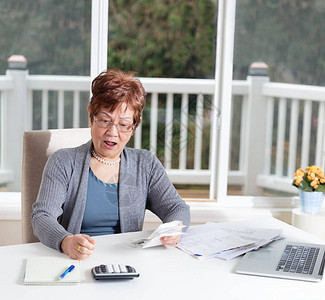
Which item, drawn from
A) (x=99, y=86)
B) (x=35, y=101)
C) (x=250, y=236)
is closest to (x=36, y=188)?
(x=99, y=86)

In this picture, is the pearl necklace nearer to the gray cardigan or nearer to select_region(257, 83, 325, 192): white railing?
the gray cardigan

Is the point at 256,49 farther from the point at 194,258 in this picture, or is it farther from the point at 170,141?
the point at 194,258

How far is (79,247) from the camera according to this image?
160cm

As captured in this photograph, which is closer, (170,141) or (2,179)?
(2,179)

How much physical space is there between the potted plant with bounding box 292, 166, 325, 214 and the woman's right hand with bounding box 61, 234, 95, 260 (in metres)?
1.76

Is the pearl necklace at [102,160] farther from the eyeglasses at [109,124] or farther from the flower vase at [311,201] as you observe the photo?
the flower vase at [311,201]

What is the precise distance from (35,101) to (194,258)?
76.6 inches

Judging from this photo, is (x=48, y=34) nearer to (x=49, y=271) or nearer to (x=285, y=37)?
(x=285, y=37)

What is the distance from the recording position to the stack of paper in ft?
5.60

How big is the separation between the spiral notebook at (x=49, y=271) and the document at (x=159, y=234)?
0.24 m

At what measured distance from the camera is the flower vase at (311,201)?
3.06 m

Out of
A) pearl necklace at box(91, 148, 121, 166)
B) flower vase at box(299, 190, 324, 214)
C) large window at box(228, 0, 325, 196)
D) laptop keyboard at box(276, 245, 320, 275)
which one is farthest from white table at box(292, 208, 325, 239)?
pearl necklace at box(91, 148, 121, 166)

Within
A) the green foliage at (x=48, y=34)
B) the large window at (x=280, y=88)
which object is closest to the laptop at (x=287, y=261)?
the large window at (x=280, y=88)

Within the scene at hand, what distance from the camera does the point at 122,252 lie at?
1683mm
